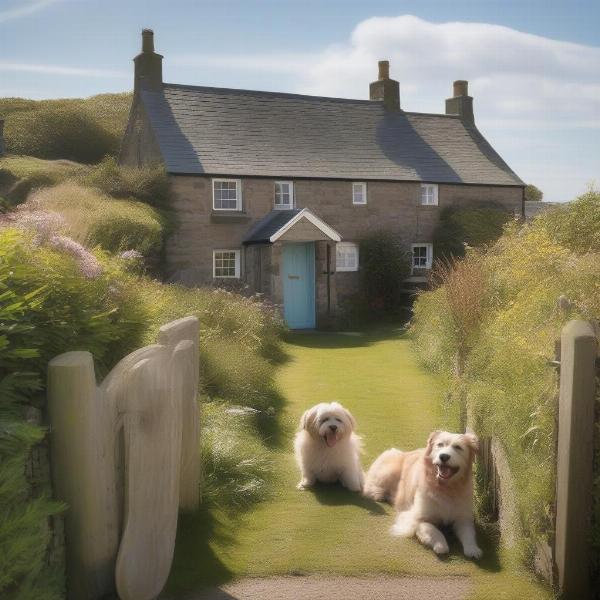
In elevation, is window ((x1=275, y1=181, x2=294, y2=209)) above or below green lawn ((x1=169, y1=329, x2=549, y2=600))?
above

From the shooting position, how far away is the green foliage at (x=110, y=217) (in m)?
17.9

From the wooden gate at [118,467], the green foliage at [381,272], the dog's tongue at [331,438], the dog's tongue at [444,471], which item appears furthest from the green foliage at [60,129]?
the dog's tongue at [444,471]

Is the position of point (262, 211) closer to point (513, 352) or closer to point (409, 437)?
point (409, 437)

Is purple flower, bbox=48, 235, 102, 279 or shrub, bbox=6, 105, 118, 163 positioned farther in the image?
shrub, bbox=6, 105, 118, 163

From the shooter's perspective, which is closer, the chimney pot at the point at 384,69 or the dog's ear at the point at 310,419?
the dog's ear at the point at 310,419

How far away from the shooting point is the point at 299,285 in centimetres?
2323

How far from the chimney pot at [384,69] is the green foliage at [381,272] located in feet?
28.2

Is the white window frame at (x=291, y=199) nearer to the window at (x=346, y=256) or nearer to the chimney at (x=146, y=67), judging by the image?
the window at (x=346, y=256)

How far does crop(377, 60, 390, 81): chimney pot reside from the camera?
98.2 ft

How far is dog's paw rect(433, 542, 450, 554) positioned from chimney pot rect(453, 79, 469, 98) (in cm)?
2875

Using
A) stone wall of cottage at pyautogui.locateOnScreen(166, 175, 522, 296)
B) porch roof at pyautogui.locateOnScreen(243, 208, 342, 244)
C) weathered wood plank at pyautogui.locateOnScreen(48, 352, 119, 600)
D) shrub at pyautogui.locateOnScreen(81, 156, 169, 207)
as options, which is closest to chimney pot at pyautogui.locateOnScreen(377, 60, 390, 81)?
stone wall of cottage at pyautogui.locateOnScreen(166, 175, 522, 296)

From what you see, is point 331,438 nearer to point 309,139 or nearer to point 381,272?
point 381,272

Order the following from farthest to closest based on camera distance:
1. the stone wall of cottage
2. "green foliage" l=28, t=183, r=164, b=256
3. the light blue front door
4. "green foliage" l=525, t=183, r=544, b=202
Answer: "green foliage" l=525, t=183, r=544, b=202
the light blue front door
the stone wall of cottage
"green foliage" l=28, t=183, r=164, b=256

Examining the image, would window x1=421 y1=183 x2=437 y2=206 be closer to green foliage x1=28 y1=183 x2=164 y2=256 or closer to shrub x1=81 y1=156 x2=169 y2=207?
shrub x1=81 y1=156 x2=169 y2=207
